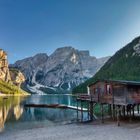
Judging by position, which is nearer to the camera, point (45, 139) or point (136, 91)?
point (45, 139)

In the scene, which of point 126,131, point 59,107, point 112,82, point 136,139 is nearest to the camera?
point 136,139

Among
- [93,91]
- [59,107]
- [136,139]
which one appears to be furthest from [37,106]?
[136,139]

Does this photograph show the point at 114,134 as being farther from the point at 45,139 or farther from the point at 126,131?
the point at 45,139

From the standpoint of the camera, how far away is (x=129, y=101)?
62.1m

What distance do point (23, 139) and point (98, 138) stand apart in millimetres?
13615

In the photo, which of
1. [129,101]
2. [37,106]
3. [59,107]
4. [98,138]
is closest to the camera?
[98,138]

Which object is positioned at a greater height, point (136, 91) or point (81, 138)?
point (136, 91)

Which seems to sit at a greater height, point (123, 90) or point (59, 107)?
point (123, 90)

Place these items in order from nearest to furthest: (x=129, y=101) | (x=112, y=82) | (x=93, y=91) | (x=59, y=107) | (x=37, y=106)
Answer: (x=129, y=101) < (x=112, y=82) < (x=93, y=91) < (x=59, y=107) < (x=37, y=106)

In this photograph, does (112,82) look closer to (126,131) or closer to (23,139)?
(126,131)

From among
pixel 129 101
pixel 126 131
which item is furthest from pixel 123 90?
pixel 126 131

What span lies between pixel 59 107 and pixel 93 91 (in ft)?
200

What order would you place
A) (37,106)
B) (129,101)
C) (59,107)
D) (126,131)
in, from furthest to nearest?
1. (37,106)
2. (59,107)
3. (129,101)
4. (126,131)

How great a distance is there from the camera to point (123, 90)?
6303 cm
